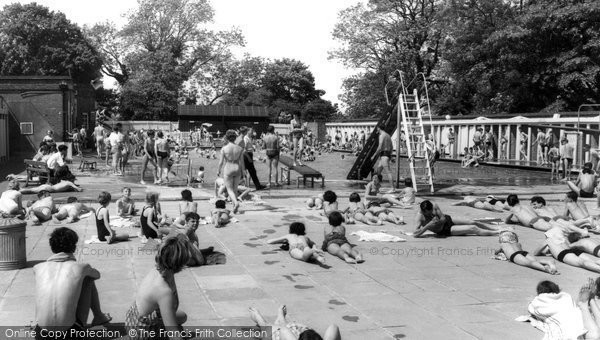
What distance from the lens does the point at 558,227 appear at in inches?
437

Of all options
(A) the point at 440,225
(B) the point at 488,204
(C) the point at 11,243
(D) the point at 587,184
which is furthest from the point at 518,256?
(D) the point at 587,184

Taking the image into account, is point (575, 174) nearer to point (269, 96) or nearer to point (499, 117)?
point (499, 117)

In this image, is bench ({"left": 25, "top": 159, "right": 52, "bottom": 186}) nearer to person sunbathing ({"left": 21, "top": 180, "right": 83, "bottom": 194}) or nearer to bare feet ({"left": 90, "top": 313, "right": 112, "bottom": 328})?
person sunbathing ({"left": 21, "top": 180, "right": 83, "bottom": 194})

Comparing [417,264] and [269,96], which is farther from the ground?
[269,96]

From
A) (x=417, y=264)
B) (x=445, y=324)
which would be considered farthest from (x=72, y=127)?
(x=445, y=324)

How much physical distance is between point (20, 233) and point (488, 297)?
6.56 meters

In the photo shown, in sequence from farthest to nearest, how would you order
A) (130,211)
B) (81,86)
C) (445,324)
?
1. (81,86)
2. (130,211)
3. (445,324)

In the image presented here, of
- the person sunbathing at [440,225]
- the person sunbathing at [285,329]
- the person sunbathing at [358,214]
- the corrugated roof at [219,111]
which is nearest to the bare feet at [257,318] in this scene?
the person sunbathing at [285,329]

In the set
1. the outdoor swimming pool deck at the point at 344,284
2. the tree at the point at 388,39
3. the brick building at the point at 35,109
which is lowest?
the outdoor swimming pool deck at the point at 344,284

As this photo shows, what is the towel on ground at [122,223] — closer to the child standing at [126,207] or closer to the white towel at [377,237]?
the child standing at [126,207]

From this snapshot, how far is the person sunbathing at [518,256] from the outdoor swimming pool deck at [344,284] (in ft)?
0.48

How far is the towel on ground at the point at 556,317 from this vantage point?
6.54 meters

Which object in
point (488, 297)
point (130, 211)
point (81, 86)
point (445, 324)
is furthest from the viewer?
point (81, 86)

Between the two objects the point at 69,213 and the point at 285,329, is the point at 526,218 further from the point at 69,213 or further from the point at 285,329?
the point at 69,213
